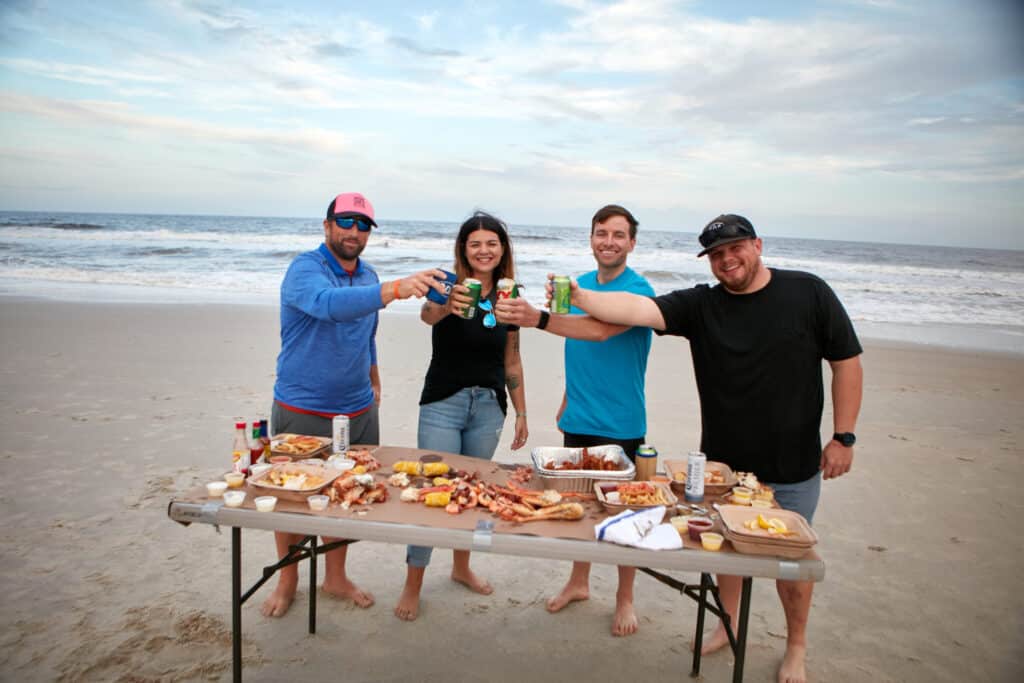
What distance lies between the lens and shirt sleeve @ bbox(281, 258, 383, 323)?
3.22 meters

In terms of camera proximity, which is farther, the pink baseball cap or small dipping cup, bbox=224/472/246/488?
the pink baseball cap

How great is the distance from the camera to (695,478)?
2.84 meters

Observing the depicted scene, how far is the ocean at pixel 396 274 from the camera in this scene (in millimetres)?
15234

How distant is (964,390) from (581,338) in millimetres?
8646

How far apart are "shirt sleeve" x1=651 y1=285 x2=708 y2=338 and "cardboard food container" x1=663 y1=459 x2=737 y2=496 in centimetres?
68

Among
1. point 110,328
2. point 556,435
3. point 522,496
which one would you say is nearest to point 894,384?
point 556,435

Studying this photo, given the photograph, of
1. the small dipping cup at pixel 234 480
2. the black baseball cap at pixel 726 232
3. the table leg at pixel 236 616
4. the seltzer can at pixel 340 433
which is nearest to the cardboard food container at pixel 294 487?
the small dipping cup at pixel 234 480

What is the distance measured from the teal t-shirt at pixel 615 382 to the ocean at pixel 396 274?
638 cm

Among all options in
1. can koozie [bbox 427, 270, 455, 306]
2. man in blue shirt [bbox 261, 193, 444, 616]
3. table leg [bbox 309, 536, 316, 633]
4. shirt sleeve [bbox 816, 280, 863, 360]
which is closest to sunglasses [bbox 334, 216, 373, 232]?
man in blue shirt [bbox 261, 193, 444, 616]

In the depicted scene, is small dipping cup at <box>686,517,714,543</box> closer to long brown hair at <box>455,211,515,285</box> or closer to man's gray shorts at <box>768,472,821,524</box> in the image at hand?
Result: man's gray shorts at <box>768,472,821,524</box>

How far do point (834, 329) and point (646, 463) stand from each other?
3.68ft

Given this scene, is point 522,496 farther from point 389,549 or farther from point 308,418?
point 389,549

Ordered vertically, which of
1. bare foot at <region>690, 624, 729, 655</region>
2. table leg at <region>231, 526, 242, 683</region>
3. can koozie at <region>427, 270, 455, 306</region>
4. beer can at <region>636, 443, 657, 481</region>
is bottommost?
bare foot at <region>690, 624, 729, 655</region>

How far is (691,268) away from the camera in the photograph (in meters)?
25.9
